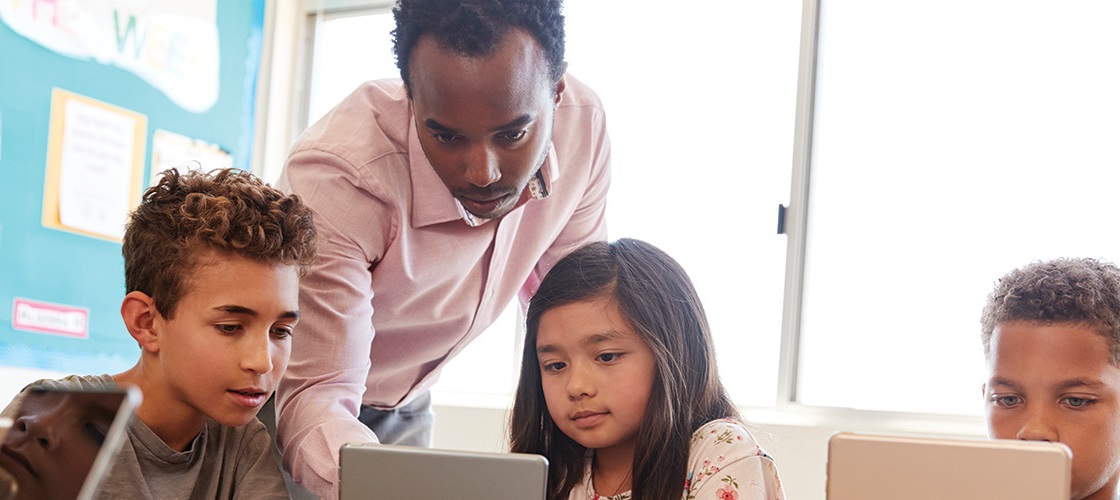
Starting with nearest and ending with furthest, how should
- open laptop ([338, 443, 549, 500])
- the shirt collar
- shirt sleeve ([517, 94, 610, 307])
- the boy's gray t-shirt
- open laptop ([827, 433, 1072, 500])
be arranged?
open laptop ([827, 433, 1072, 500])
open laptop ([338, 443, 549, 500])
the boy's gray t-shirt
the shirt collar
shirt sleeve ([517, 94, 610, 307])

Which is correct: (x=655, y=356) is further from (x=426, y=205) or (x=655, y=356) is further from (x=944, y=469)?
(x=944, y=469)

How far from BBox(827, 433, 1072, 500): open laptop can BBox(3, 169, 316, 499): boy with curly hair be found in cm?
71

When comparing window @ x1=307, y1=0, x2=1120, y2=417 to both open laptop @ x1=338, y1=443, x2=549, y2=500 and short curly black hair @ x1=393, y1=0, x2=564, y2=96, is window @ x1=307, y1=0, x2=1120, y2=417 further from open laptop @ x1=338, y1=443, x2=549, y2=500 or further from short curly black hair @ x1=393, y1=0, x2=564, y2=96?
open laptop @ x1=338, y1=443, x2=549, y2=500

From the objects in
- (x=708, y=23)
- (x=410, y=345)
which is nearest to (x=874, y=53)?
(x=708, y=23)

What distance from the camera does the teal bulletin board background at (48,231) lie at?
2799 millimetres

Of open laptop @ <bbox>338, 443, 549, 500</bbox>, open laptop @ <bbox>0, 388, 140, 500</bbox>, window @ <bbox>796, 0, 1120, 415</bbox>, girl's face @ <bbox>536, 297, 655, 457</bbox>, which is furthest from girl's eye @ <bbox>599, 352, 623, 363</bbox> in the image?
window @ <bbox>796, 0, 1120, 415</bbox>

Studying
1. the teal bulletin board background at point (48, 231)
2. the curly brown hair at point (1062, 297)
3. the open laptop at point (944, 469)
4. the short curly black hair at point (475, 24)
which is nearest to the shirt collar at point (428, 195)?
the short curly black hair at point (475, 24)

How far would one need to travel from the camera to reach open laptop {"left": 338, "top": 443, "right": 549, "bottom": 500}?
→ 90 cm

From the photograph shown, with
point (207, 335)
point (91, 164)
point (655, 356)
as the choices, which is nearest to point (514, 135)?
point (655, 356)

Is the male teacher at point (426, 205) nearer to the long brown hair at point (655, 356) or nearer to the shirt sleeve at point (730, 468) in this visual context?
the long brown hair at point (655, 356)

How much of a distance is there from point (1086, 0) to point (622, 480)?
219cm

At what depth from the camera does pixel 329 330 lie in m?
1.41

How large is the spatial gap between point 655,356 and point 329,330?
1.39ft

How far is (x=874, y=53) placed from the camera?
3146 mm
